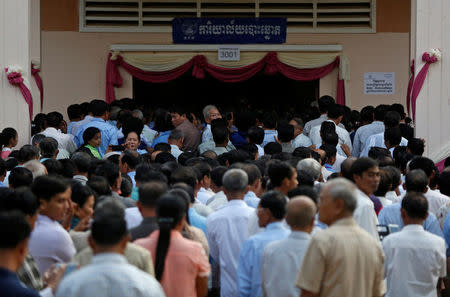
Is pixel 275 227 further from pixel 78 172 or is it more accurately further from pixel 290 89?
pixel 290 89

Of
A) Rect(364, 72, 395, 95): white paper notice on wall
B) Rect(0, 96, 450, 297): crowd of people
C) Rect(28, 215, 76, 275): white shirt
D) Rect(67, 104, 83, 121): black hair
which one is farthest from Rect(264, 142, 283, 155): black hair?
Rect(364, 72, 395, 95): white paper notice on wall

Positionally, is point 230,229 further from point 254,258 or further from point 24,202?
point 24,202

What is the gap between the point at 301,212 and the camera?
491 centimetres

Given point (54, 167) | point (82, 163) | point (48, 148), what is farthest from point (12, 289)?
point (48, 148)

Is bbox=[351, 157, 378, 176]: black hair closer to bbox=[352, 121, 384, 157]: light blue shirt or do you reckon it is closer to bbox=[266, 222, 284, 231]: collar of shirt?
bbox=[266, 222, 284, 231]: collar of shirt

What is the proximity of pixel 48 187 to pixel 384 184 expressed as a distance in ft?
8.93

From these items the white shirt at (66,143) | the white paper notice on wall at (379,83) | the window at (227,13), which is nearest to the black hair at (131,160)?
the white shirt at (66,143)

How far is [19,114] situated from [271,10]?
603 centimetres

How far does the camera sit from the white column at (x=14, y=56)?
10.9 metres

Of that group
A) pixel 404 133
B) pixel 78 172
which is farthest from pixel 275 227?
pixel 404 133

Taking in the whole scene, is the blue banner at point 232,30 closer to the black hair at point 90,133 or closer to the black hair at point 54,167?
the black hair at point 90,133

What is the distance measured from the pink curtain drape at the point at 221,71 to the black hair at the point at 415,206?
382 inches

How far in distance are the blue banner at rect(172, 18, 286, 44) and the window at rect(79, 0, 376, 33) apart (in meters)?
0.20

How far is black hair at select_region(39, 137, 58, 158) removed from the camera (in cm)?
852
